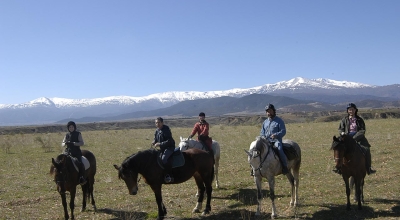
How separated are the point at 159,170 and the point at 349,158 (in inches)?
226

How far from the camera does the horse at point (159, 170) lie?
33.3ft

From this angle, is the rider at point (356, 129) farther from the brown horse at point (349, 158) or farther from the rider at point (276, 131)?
the rider at point (276, 131)

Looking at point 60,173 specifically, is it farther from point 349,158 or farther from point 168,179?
point 349,158

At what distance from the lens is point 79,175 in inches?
443

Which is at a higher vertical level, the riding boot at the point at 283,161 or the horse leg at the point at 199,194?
the riding boot at the point at 283,161

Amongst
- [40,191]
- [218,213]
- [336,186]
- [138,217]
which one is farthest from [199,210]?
[40,191]

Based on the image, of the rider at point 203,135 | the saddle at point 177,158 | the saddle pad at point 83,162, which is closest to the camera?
the saddle at point 177,158

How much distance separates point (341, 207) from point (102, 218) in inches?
305

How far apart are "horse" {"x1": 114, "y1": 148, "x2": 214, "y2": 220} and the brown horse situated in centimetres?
408

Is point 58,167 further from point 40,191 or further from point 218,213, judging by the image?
point 40,191

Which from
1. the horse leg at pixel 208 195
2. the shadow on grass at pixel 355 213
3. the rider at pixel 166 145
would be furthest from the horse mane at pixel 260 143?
the rider at pixel 166 145

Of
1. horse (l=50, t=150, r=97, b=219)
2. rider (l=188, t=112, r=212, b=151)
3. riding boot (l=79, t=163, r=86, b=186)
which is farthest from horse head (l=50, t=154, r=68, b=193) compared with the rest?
rider (l=188, t=112, r=212, b=151)

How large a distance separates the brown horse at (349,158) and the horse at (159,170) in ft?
13.4

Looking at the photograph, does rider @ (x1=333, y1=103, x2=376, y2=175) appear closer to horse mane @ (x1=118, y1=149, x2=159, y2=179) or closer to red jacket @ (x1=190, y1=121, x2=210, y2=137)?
red jacket @ (x1=190, y1=121, x2=210, y2=137)
